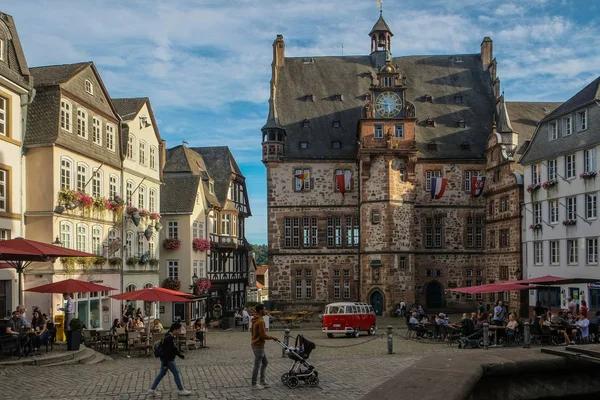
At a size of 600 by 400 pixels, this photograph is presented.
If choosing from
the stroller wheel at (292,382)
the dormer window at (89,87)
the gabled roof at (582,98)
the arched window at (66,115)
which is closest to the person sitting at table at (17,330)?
the stroller wheel at (292,382)

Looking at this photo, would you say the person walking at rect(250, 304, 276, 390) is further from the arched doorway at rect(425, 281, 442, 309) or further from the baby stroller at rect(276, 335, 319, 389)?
the arched doorway at rect(425, 281, 442, 309)

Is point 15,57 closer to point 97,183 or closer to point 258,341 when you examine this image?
point 97,183

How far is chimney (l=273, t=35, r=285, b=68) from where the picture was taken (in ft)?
181

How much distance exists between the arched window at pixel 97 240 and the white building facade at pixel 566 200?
22.8m

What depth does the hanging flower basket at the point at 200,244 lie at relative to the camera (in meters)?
45.5

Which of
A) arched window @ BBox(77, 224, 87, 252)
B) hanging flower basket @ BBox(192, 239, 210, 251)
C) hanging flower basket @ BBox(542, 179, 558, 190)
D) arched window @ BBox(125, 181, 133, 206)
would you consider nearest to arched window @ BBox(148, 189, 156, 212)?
arched window @ BBox(125, 181, 133, 206)

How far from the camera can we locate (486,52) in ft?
187

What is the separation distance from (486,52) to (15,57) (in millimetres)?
39826

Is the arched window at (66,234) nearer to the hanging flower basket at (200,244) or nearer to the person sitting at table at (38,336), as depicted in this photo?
the person sitting at table at (38,336)

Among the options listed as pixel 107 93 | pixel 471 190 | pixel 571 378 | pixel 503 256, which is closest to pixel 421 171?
pixel 471 190

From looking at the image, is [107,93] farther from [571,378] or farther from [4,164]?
[571,378]

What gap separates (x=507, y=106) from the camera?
54.8 metres

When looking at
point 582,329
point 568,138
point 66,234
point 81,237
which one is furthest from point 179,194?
point 582,329

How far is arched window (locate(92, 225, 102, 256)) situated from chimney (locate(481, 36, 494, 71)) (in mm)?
35977
